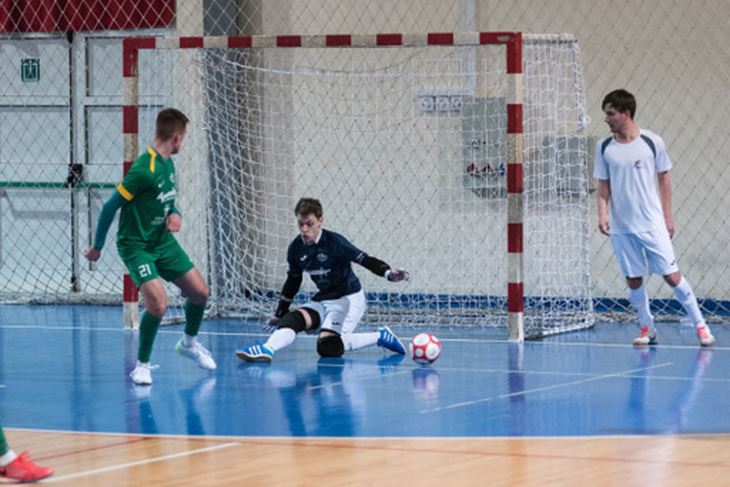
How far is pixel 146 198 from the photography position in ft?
32.1

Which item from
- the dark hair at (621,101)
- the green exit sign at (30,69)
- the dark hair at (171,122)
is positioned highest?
the green exit sign at (30,69)

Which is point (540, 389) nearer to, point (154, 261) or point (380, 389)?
point (380, 389)

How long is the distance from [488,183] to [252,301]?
2.52 m

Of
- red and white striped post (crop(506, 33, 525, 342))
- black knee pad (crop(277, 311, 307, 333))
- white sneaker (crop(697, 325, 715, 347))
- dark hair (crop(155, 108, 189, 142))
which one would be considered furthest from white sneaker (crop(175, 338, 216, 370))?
white sneaker (crop(697, 325, 715, 347))

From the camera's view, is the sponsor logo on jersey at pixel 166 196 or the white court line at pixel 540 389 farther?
the sponsor logo on jersey at pixel 166 196

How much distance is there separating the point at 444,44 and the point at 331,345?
2788mm

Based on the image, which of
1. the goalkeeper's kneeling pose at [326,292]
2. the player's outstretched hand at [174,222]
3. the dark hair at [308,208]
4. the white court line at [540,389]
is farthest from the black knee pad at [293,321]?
the white court line at [540,389]

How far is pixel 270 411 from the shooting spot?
8711 millimetres

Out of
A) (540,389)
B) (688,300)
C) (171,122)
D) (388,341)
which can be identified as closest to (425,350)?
(388,341)

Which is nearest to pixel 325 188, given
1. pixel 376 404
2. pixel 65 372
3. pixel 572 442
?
pixel 65 372

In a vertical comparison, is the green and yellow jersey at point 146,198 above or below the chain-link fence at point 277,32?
below

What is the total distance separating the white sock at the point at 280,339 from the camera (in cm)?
1093

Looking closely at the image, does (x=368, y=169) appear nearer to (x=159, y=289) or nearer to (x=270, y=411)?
(x=159, y=289)

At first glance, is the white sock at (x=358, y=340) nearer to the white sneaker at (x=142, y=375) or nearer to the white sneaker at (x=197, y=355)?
the white sneaker at (x=197, y=355)
